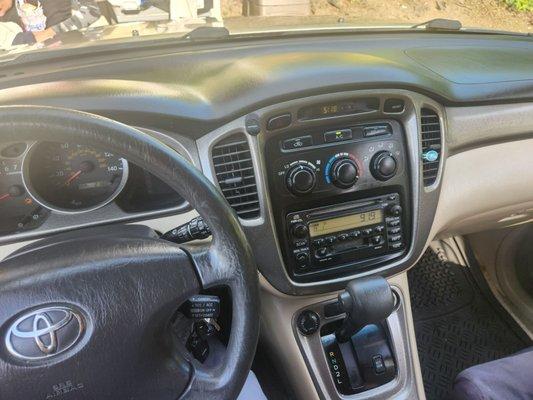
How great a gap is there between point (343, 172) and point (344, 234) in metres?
0.21

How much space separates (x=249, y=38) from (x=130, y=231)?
854 millimetres

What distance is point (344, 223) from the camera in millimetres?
1696

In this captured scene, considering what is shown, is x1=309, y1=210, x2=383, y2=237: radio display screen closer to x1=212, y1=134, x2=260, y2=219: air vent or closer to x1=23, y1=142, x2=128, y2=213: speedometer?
x1=212, y1=134, x2=260, y2=219: air vent

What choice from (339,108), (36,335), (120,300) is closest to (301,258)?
(339,108)

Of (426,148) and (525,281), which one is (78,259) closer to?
(426,148)

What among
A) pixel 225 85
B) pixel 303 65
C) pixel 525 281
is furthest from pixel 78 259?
pixel 525 281

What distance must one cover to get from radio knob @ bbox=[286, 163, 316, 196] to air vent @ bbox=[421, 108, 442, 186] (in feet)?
1.23

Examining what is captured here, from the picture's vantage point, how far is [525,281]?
2701mm

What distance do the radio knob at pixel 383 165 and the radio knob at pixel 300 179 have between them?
0.19m

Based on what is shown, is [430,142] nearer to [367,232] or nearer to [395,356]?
[367,232]

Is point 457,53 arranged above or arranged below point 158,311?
above

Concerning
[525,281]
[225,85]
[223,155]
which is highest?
[225,85]

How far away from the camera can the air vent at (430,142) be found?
5.56 feet

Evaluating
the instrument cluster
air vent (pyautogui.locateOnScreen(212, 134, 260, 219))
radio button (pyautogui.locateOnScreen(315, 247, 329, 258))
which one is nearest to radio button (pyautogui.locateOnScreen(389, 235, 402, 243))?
radio button (pyautogui.locateOnScreen(315, 247, 329, 258))
